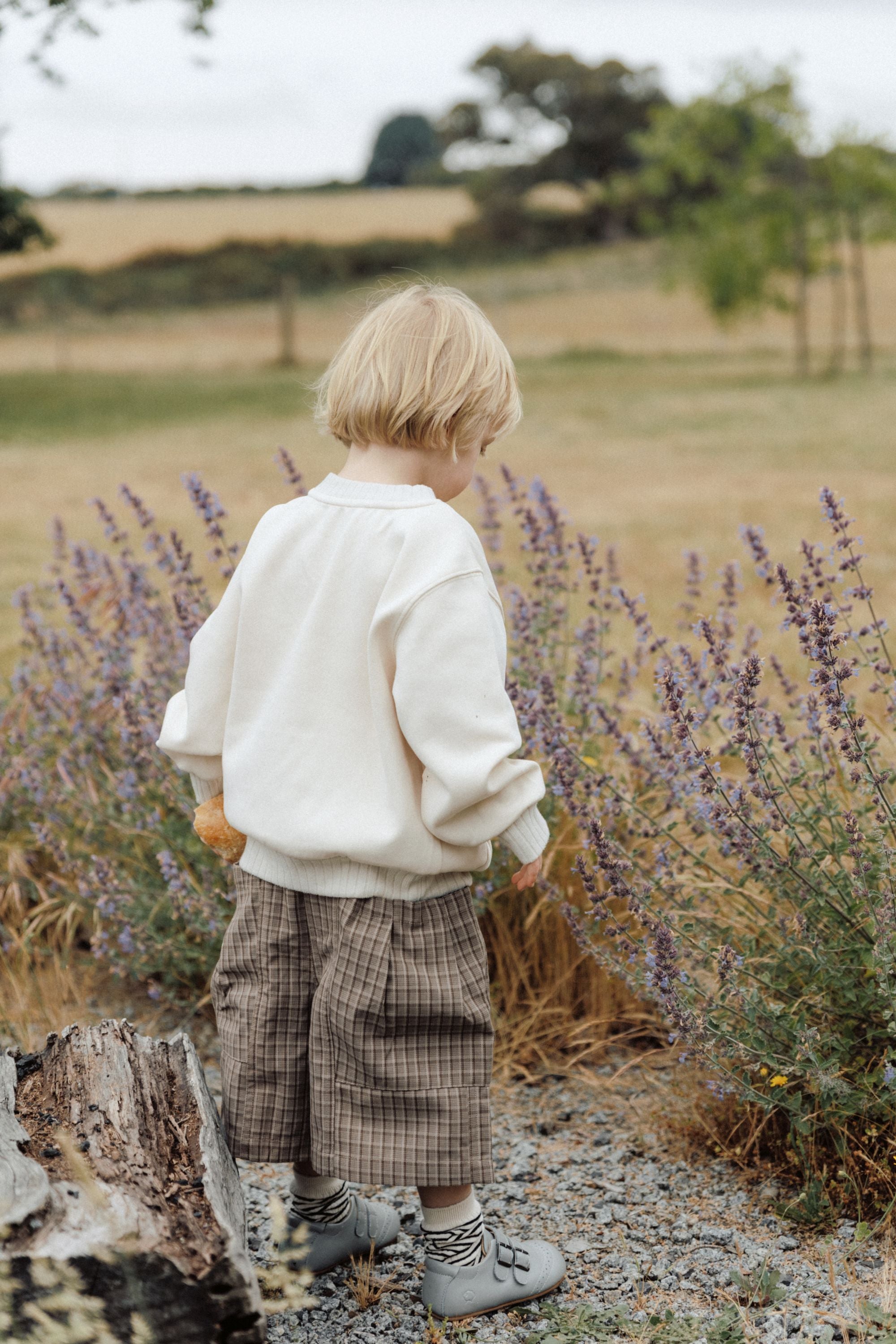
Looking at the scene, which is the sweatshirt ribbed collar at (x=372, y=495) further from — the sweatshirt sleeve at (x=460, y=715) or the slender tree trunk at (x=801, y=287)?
the slender tree trunk at (x=801, y=287)

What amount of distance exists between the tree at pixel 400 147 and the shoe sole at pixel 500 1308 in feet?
180

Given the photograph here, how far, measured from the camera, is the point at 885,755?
334cm

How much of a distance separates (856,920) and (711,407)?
54.5 feet

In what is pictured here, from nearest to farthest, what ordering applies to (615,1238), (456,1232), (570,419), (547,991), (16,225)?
(456,1232)
(615,1238)
(547,991)
(16,225)
(570,419)

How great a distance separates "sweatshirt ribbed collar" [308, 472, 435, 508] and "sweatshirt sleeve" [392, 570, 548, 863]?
0.16m

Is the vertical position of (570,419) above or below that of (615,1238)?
above

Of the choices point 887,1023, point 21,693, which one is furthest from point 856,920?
point 21,693

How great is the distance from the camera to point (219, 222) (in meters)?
31.8

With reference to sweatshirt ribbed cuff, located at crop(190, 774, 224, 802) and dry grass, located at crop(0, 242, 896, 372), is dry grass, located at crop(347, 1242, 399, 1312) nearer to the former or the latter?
sweatshirt ribbed cuff, located at crop(190, 774, 224, 802)

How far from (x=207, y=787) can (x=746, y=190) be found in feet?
78.4

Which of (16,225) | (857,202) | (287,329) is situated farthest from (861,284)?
(16,225)

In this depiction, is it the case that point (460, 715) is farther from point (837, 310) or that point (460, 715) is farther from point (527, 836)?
point (837, 310)

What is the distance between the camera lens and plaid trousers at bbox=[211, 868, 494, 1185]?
2.00m

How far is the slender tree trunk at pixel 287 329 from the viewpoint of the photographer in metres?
24.7
